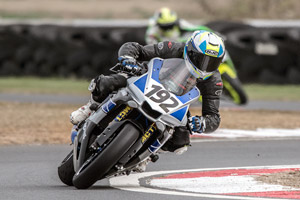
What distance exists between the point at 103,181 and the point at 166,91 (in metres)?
1.14

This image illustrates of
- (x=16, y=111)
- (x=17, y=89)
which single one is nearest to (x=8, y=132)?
(x=16, y=111)

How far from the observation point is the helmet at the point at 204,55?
6.45 metres

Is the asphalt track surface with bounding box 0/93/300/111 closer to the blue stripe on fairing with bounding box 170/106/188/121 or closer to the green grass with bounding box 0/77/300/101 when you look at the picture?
the green grass with bounding box 0/77/300/101

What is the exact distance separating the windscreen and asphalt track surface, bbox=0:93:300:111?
8854mm

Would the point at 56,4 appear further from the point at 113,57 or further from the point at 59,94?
the point at 59,94

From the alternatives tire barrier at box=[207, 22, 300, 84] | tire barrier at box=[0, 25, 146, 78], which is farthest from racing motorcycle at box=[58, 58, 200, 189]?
tire barrier at box=[0, 25, 146, 78]

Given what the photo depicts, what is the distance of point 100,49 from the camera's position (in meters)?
21.6

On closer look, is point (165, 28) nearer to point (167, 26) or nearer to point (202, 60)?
point (167, 26)

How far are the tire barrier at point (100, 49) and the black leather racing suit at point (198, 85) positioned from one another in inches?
476

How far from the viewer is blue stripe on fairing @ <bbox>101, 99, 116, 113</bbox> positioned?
641 cm

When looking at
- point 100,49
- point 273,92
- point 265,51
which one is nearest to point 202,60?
point 265,51

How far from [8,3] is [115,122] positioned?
129ft

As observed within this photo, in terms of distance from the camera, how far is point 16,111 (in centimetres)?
1394

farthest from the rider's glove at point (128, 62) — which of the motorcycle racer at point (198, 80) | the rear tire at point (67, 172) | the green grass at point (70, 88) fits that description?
the green grass at point (70, 88)
